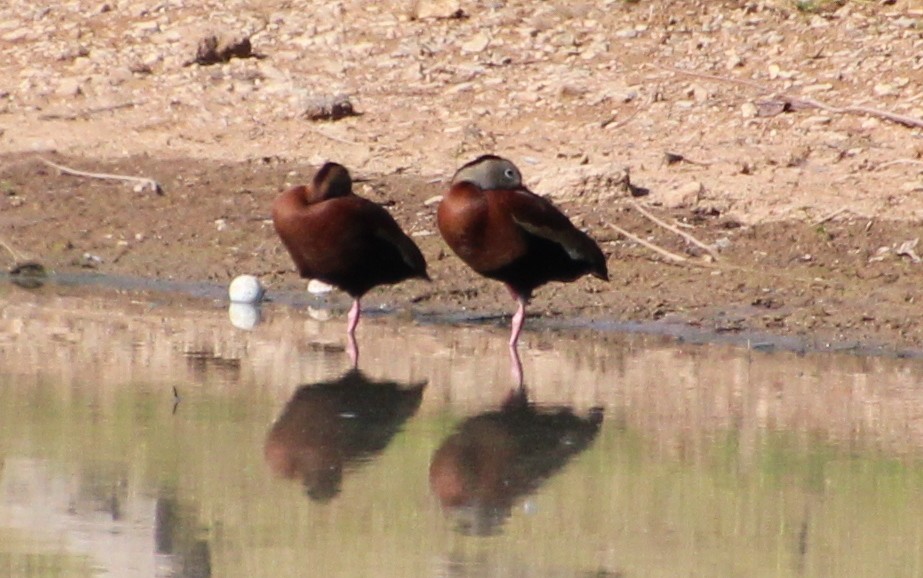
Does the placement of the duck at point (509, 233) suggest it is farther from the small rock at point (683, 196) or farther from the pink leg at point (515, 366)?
the small rock at point (683, 196)

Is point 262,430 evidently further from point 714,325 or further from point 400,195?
point 400,195

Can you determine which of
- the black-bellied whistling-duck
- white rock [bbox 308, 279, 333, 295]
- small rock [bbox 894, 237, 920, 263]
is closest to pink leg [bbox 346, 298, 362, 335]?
the black-bellied whistling-duck

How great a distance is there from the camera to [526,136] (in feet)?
39.0

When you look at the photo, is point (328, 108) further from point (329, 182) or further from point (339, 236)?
point (339, 236)

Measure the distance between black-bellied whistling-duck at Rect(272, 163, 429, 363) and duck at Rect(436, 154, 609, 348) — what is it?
0.41 m

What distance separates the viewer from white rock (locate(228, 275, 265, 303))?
9.57m

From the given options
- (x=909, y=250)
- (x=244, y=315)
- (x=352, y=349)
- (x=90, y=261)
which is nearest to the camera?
(x=352, y=349)

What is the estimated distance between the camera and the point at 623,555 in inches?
204

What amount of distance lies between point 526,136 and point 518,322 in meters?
3.40

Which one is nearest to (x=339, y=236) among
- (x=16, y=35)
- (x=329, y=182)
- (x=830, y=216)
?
(x=329, y=182)

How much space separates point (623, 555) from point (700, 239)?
506 centimetres

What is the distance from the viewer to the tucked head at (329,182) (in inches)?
349

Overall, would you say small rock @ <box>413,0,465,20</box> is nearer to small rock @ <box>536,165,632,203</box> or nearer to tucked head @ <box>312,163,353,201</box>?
small rock @ <box>536,165,632,203</box>

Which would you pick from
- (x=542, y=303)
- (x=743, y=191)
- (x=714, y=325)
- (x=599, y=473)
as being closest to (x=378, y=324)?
(x=542, y=303)
